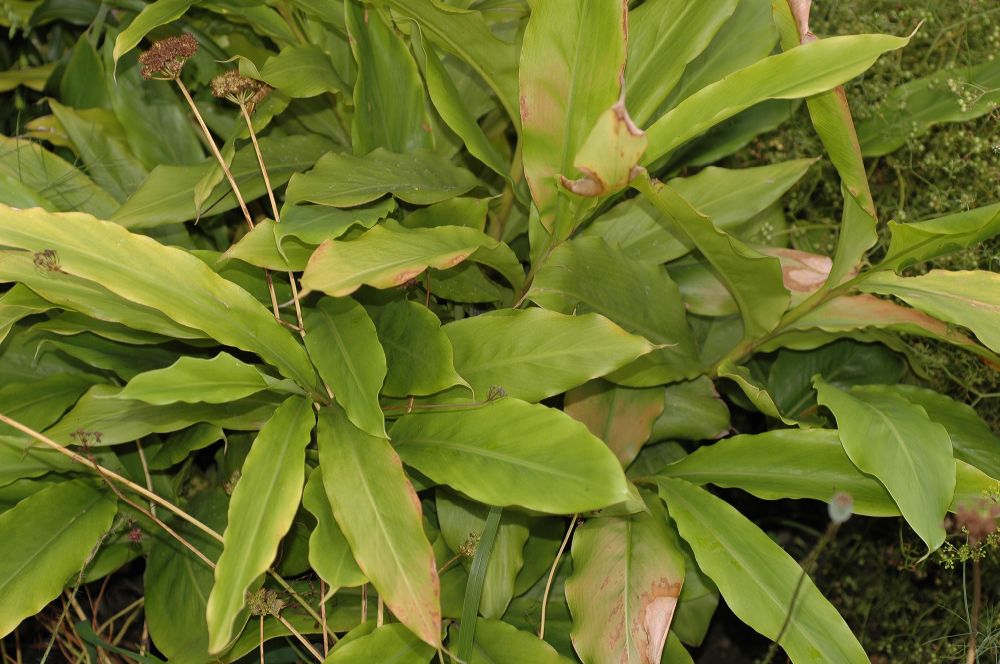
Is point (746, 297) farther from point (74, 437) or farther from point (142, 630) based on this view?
point (142, 630)

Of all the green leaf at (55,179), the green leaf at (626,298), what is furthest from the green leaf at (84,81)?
the green leaf at (626,298)

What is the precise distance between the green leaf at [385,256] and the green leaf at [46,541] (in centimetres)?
49

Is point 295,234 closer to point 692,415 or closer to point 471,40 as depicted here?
point 471,40

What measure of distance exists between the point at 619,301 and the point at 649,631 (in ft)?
1.32

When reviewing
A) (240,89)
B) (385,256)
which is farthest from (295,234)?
(240,89)

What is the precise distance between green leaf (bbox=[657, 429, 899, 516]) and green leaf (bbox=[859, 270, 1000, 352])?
0.19 m

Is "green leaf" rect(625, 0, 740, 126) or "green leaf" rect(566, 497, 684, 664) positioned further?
"green leaf" rect(625, 0, 740, 126)

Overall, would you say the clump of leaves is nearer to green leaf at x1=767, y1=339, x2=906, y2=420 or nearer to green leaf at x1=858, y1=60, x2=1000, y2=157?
green leaf at x1=767, y1=339, x2=906, y2=420

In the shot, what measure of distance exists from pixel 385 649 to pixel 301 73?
768mm

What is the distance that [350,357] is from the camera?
1.12 m

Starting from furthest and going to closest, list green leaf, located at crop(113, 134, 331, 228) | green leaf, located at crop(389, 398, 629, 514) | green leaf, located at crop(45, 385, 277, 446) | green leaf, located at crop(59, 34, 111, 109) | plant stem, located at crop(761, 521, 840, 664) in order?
green leaf, located at crop(59, 34, 111, 109) → green leaf, located at crop(113, 134, 331, 228) → green leaf, located at crop(45, 385, 277, 446) → green leaf, located at crop(389, 398, 629, 514) → plant stem, located at crop(761, 521, 840, 664)

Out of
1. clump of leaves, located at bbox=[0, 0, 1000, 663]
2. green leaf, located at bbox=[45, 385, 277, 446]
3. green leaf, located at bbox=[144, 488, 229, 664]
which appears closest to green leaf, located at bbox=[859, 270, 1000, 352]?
clump of leaves, located at bbox=[0, 0, 1000, 663]

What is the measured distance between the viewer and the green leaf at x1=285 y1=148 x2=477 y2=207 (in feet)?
3.79

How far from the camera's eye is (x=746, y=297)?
1.25 metres
